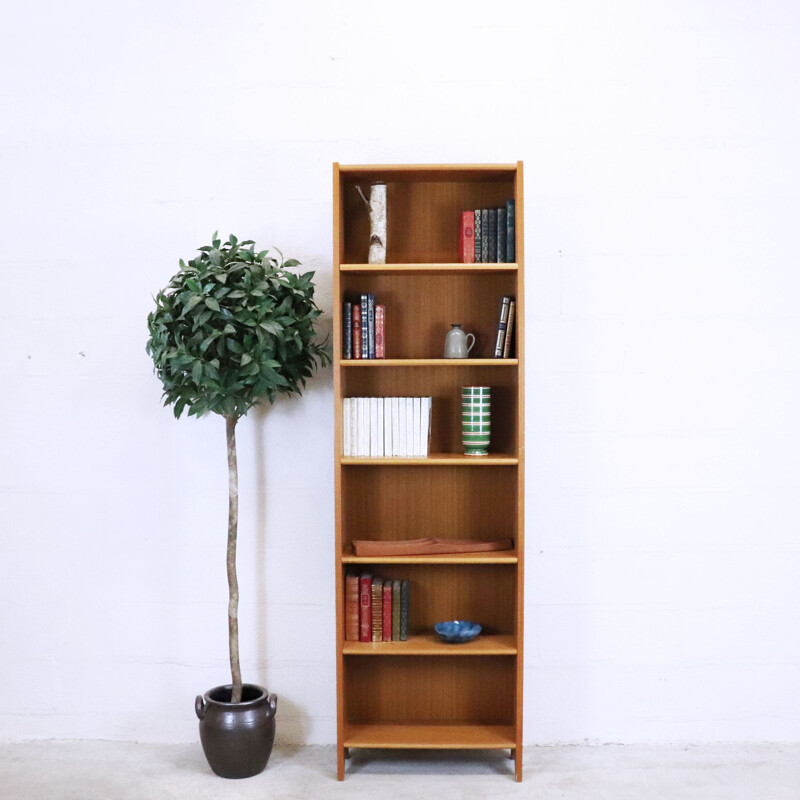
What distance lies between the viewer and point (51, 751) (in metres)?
3.47

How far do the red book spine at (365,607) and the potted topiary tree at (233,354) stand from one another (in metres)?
0.40

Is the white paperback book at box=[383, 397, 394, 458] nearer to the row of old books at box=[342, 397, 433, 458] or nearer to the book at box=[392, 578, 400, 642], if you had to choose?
the row of old books at box=[342, 397, 433, 458]

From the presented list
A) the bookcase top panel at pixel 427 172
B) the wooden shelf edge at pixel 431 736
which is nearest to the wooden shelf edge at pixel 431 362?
the bookcase top panel at pixel 427 172

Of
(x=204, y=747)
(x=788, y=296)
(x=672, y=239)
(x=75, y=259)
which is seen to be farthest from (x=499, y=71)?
(x=204, y=747)

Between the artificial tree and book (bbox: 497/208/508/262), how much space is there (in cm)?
68

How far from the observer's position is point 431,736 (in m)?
3.26

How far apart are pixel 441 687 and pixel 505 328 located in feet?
4.59

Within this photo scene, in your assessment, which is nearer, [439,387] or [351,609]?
[351,609]

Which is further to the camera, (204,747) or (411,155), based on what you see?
(411,155)

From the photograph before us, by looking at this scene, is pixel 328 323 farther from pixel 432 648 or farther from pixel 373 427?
pixel 432 648

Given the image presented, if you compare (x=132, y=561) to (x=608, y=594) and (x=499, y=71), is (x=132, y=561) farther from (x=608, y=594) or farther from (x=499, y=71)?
(x=499, y=71)

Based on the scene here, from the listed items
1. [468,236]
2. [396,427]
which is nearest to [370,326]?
[396,427]

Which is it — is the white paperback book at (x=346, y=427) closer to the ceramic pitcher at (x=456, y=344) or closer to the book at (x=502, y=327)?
the ceramic pitcher at (x=456, y=344)

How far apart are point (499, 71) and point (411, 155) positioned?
0.47 meters
